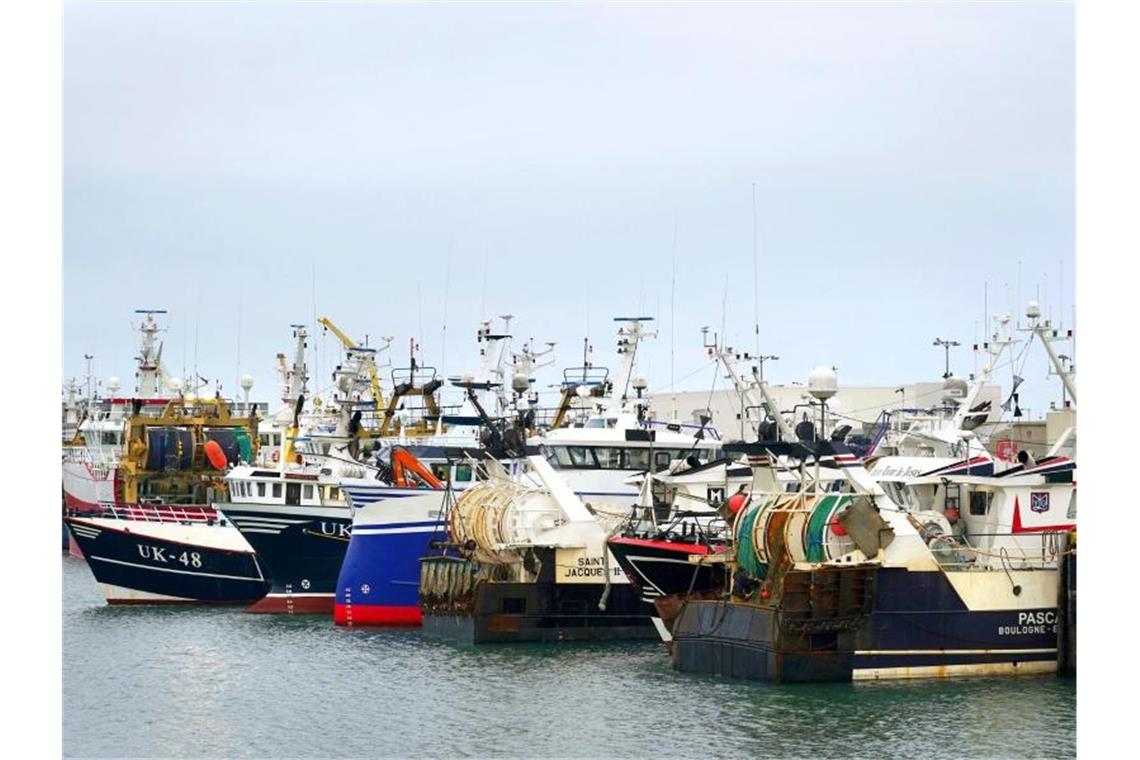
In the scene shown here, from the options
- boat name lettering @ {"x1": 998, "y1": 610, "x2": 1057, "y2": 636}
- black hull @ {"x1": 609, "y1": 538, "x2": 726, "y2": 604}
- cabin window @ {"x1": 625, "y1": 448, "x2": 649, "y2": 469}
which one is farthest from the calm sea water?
cabin window @ {"x1": 625, "y1": 448, "x2": 649, "y2": 469}

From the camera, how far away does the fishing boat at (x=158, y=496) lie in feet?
151

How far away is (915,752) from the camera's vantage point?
74.5 feet

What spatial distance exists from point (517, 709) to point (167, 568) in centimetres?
2112

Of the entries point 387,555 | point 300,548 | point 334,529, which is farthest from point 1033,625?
point 300,548

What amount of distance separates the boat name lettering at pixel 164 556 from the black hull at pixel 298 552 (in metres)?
3.32

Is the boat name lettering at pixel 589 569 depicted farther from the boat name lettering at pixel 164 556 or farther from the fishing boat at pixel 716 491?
the boat name lettering at pixel 164 556

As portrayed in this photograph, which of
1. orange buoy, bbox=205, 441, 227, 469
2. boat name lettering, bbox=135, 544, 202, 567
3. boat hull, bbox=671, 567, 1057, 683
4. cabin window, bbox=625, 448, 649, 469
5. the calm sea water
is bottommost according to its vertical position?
the calm sea water

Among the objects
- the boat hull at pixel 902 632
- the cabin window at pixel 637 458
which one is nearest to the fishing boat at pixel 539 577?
the cabin window at pixel 637 458

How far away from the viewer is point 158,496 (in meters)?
62.6

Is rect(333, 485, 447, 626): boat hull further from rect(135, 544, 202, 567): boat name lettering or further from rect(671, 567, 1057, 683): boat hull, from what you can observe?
rect(671, 567, 1057, 683): boat hull

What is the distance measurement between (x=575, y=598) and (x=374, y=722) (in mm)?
8216

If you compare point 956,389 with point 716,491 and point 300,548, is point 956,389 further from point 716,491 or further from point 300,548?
point 300,548

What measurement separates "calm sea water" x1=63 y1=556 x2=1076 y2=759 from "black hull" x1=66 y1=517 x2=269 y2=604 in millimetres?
11107

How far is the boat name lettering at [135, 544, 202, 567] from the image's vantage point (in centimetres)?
4588
